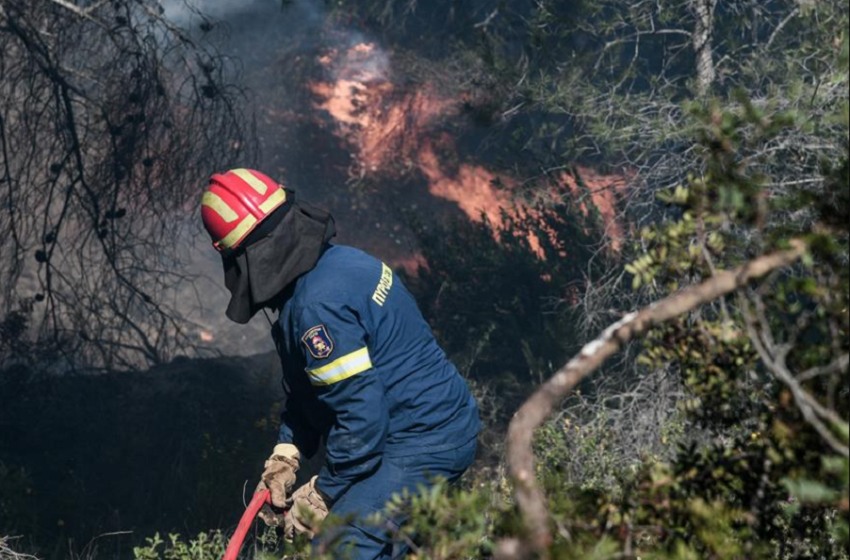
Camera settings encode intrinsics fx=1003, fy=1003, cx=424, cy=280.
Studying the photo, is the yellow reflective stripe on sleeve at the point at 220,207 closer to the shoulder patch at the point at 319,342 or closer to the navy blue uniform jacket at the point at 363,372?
the navy blue uniform jacket at the point at 363,372

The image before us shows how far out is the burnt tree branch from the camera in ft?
5.20

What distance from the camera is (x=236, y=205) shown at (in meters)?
3.51

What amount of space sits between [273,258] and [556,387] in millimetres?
1961

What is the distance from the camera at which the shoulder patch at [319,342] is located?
10.8 ft

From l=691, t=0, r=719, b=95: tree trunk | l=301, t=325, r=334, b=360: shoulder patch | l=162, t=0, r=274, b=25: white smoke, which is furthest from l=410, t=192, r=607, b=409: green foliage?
l=162, t=0, r=274, b=25: white smoke

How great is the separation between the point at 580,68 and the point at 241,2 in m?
8.91

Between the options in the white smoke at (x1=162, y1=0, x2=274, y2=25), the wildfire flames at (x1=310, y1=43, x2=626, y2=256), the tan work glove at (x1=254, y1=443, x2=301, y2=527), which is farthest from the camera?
the wildfire flames at (x1=310, y1=43, x2=626, y2=256)

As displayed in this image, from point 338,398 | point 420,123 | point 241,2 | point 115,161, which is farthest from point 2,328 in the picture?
point 241,2

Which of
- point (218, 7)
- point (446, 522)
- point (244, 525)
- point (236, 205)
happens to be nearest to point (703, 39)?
point (236, 205)

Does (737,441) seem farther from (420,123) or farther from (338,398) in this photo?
(420,123)

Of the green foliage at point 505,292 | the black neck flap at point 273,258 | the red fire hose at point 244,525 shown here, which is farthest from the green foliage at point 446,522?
the green foliage at point 505,292

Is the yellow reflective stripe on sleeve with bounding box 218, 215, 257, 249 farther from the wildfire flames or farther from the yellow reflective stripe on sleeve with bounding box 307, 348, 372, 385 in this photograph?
the wildfire flames

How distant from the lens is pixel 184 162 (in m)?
6.78

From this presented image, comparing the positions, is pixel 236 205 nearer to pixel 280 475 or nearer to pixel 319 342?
pixel 319 342
